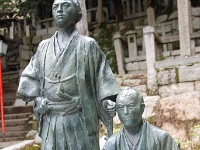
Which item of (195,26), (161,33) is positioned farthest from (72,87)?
(195,26)

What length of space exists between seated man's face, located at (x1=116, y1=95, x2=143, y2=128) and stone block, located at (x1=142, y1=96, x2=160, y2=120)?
5.62 metres

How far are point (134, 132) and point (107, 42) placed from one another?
1155 centimetres

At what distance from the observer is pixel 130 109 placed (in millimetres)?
2619

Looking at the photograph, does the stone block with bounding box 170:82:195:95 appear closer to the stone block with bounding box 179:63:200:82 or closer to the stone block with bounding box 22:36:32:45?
the stone block with bounding box 179:63:200:82

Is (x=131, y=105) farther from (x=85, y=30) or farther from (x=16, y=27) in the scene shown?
(x=16, y=27)

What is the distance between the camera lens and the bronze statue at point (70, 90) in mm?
3125

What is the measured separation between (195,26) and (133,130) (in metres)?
11.7

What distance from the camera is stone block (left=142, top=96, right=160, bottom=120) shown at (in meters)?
8.20

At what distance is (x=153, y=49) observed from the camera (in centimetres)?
935

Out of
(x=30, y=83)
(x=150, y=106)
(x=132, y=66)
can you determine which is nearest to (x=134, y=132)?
(x=30, y=83)

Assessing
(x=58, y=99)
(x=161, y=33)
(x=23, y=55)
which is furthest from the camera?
(x=23, y=55)

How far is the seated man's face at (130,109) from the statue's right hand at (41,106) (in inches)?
29.0

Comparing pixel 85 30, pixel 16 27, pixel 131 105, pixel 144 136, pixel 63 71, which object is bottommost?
pixel 144 136

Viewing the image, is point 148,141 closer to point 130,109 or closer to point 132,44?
point 130,109
